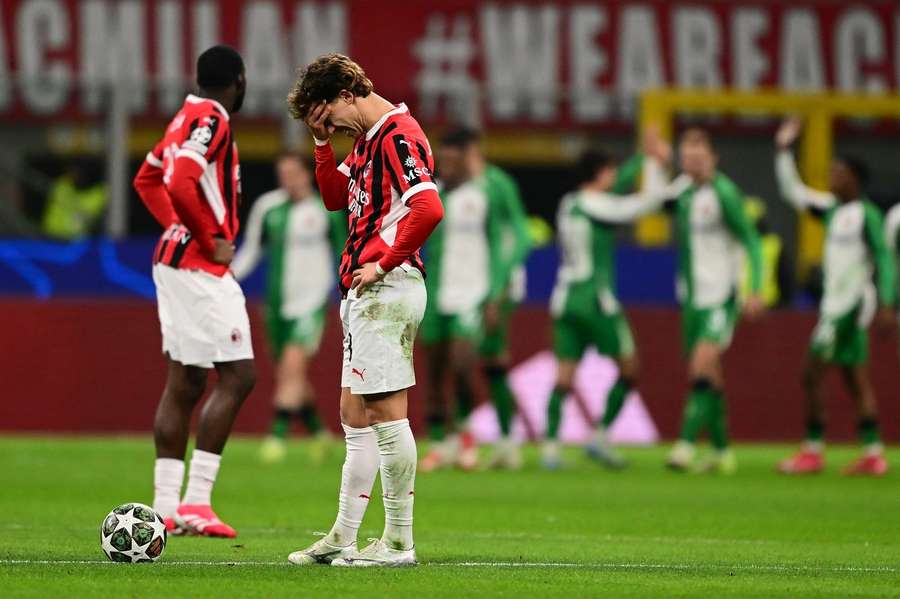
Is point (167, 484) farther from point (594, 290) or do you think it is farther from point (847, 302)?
point (847, 302)

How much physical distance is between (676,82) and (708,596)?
17.7 m

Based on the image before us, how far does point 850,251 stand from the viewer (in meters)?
15.3

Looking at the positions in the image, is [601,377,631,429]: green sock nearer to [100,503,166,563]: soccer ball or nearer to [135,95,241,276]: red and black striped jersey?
[135,95,241,276]: red and black striped jersey

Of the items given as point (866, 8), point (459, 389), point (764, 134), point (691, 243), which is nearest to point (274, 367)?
point (459, 389)

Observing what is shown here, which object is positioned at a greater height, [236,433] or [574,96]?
[574,96]

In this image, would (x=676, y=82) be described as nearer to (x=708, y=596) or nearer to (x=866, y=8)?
(x=866, y=8)

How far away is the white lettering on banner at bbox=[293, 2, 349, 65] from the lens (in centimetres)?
2334

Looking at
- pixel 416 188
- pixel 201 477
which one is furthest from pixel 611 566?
pixel 201 477

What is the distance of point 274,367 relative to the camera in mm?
18406

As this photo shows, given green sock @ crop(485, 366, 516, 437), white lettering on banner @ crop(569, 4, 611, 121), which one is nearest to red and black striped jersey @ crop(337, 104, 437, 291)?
green sock @ crop(485, 366, 516, 437)

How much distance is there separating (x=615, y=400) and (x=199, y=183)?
727 centimetres

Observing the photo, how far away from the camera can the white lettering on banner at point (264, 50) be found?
2305 cm

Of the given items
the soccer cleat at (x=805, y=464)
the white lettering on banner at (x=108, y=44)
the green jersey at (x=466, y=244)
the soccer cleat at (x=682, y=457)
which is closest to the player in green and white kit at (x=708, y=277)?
the soccer cleat at (x=682, y=457)

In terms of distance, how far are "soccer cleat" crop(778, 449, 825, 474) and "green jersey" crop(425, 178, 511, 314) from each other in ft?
9.39
